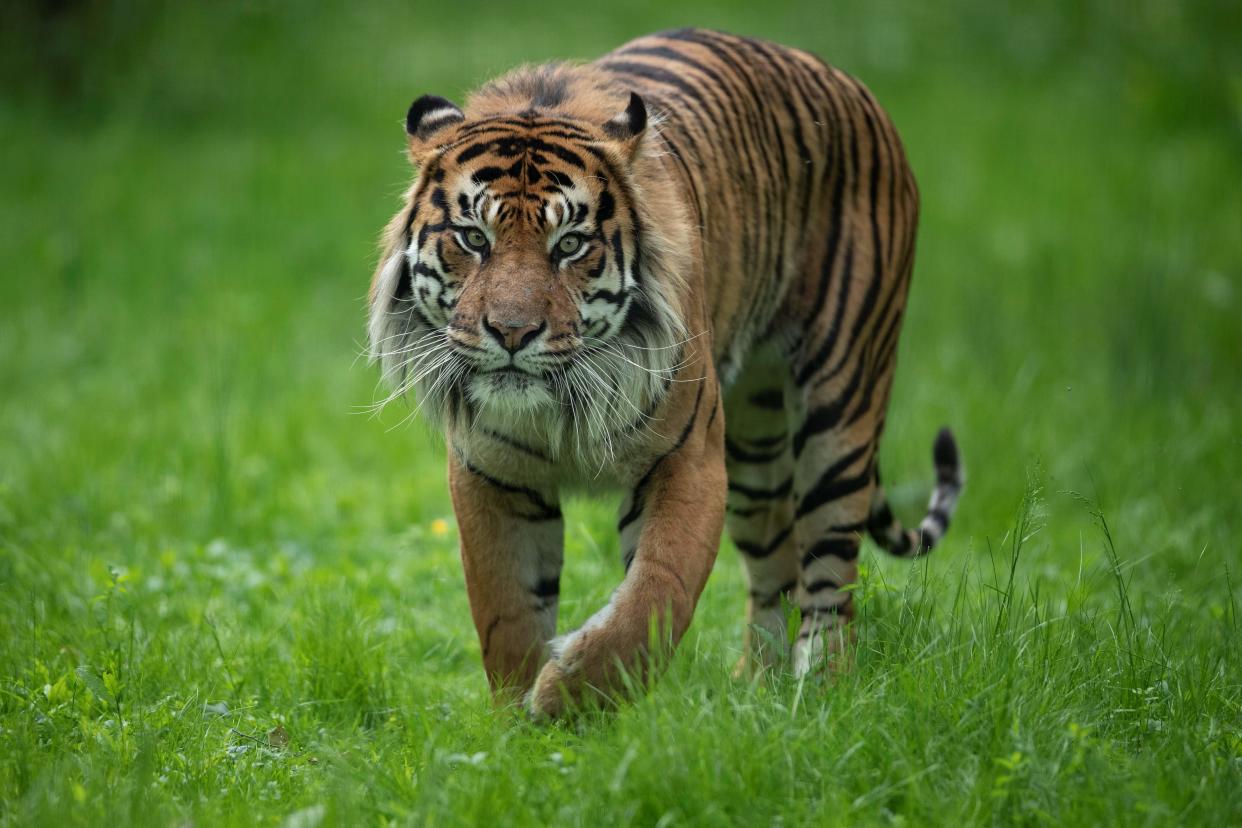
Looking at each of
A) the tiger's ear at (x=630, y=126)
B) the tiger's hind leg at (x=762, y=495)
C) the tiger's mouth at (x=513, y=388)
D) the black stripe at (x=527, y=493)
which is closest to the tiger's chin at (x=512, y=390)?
the tiger's mouth at (x=513, y=388)

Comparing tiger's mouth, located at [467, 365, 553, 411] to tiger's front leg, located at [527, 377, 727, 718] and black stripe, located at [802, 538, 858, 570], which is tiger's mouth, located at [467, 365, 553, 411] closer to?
tiger's front leg, located at [527, 377, 727, 718]

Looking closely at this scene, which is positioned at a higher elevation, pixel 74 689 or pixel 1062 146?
pixel 1062 146

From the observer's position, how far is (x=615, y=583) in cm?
471

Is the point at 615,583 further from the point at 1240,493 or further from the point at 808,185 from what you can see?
the point at 1240,493

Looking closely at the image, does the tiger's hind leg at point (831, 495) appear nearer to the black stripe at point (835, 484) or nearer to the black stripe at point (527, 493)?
the black stripe at point (835, 484)

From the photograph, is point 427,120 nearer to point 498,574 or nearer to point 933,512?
point 498,574

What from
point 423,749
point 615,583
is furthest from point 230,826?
point 615,583

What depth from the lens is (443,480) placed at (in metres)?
6.66

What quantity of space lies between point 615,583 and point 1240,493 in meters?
3.12

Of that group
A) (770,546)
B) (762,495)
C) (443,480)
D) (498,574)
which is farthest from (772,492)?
(443,480)

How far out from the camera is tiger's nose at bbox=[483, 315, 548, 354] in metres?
3.20

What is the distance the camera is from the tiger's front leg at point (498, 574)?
3.63 m

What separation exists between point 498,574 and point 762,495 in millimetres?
1482

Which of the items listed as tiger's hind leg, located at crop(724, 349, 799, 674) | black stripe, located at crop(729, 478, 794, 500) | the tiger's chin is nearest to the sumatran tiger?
the tiger's chin
